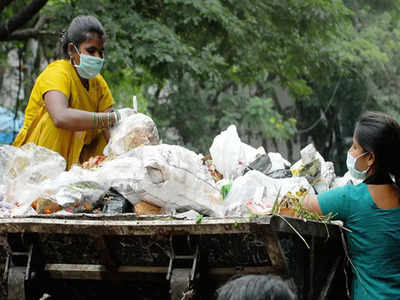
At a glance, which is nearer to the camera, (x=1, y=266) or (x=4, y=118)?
(x=1, y=266)

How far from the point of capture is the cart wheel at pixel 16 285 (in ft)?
10.4

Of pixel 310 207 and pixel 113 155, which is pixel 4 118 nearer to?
pixel 113 155

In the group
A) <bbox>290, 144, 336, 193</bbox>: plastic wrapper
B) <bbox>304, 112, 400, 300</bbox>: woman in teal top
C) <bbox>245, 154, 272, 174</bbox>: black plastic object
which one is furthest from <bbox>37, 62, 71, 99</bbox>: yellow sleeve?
<bbox>304, 112, 400, 300</bbox>: woman in teal top

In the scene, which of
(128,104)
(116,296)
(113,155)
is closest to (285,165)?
(113,155)

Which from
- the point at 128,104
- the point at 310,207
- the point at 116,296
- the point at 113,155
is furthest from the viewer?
the point at 128,104

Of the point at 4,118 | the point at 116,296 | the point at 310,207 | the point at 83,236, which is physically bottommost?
the point at 4,118

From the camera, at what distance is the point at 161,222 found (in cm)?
290

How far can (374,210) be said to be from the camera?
314 centimetres

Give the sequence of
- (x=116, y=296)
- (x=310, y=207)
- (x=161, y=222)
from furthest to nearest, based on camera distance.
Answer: (x=116, y=296) < (x=310, y=207) < (x=161, y=222)

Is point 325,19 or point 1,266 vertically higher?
point 325,19

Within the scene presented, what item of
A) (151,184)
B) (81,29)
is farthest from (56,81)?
(151,184)

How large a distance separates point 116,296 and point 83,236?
481 mm

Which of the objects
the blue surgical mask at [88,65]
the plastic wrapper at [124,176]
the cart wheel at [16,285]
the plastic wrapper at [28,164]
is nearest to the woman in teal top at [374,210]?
the plastic wrapper at [124,176]

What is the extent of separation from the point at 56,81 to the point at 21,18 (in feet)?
17.3
